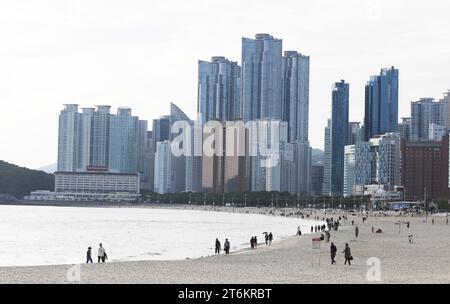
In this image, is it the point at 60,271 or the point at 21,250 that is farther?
the point at 21,250

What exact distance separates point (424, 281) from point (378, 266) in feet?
19.2

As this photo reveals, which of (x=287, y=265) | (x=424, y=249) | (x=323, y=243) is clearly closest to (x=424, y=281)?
(x=287, y=265)

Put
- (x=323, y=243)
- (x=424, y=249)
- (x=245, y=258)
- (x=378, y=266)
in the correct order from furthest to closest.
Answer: (x=323, y=243), (x=424, y=249), (x=245, y=258), (x=378, y=266)

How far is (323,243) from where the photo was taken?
2173 inches
